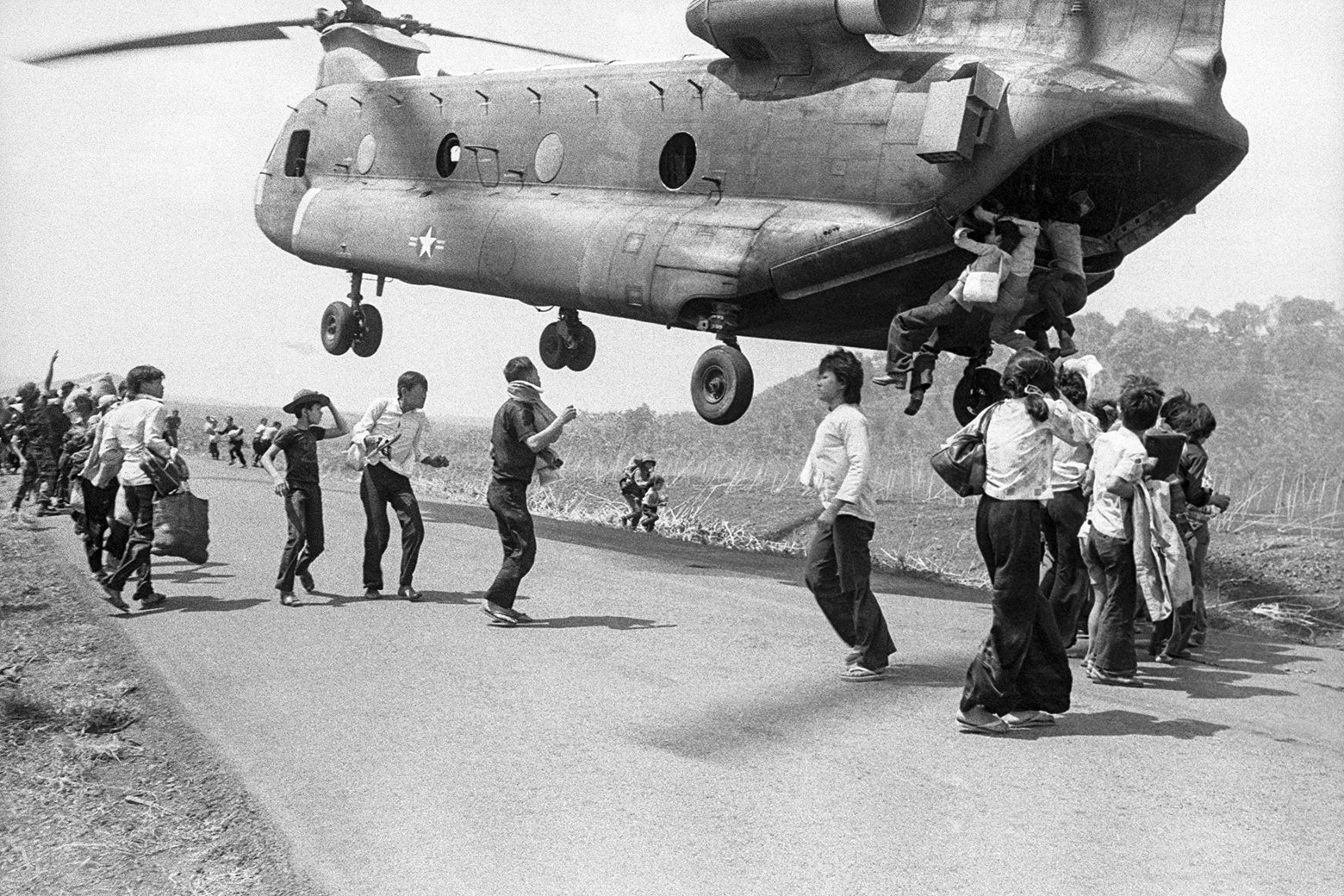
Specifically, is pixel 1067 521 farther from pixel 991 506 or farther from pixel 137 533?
pixel 137 533

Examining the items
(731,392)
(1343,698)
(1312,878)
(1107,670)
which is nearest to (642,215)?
(731,392)

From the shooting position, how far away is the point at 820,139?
11523mm

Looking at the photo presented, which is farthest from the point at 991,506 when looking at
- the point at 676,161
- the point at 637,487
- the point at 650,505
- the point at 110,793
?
the point at 637,487

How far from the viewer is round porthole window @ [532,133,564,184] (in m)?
14.3

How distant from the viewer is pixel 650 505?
19.5m

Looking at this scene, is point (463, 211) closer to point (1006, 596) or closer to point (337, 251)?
point (337, 251)

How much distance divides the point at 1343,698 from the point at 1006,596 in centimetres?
298

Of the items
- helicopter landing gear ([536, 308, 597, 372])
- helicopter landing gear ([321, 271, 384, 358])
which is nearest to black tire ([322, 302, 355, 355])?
helicopter landing gear ([321, 271, 384, 358])

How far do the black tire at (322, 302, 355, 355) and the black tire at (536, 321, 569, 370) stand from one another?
3.29 metres

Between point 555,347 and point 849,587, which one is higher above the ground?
Answer: point 555,347

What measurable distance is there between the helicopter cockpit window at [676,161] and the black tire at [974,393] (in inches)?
142

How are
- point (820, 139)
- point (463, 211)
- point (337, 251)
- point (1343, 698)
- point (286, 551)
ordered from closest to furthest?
point (1343, 698) → point (286, 551) → point (820, 139) → point (463, 211) → point (337, 251)

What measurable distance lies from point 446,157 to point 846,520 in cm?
1034

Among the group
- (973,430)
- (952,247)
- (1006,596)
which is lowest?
(1006,596)
